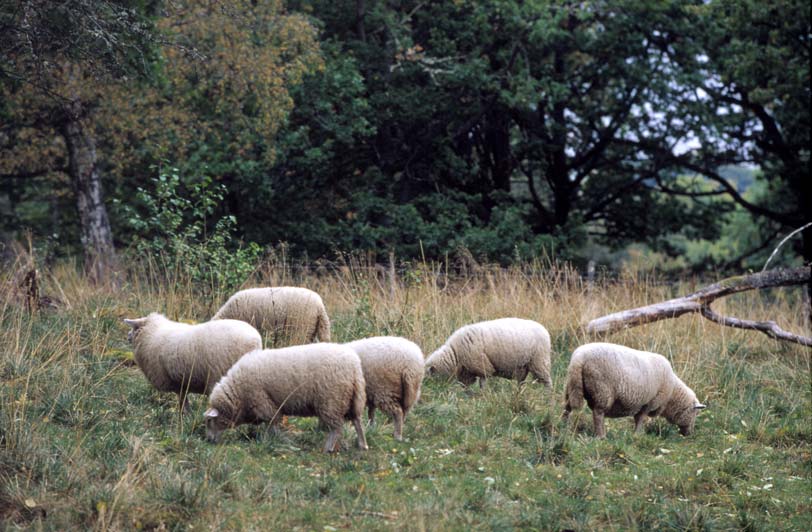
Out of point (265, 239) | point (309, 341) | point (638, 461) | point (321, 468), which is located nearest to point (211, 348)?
point (321, 468)

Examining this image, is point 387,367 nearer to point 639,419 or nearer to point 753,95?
point 639,419

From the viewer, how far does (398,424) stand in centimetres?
729

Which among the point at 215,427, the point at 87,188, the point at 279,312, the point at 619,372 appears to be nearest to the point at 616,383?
the point at 619,372

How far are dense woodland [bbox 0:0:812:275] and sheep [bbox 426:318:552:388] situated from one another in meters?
8.81

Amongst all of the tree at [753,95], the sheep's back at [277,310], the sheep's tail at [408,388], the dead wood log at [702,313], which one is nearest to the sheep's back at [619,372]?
the sheep's tail at [408,388]

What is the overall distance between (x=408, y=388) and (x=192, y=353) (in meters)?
1.83

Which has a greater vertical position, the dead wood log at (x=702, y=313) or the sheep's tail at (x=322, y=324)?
the sheep's tail at (x=322, y=324)

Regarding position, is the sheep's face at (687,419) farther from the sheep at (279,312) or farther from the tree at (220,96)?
the tree at (220,96)

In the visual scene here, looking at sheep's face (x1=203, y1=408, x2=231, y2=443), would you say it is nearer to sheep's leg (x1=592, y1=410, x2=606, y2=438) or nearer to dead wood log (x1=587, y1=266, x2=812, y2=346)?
sheep's leg (x1=592, y1=410, x2=606, y2=438)

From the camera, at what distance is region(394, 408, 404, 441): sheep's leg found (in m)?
7.26

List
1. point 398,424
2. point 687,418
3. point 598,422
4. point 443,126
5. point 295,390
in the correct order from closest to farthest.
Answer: point 295,390 → point 398,424 → point 598,422 → point 687,418 → point 443,126

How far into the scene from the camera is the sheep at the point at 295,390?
670 centimetres

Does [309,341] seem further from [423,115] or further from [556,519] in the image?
[423,115]

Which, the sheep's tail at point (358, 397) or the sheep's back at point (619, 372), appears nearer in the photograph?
the sheep's tail at point (358, 397)
